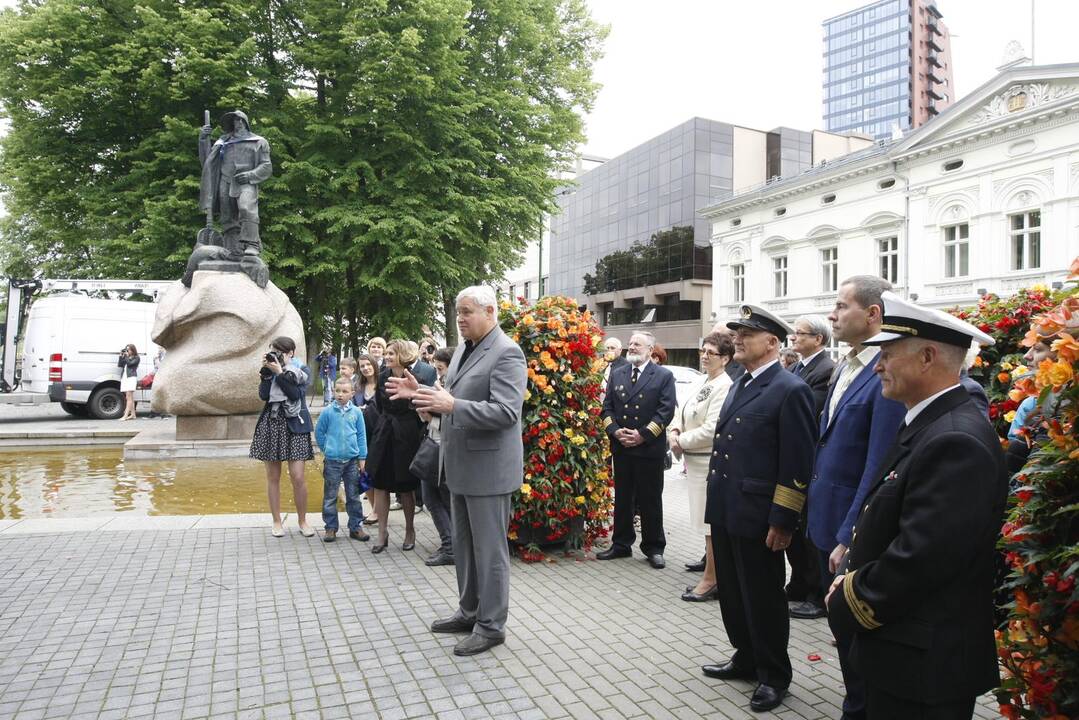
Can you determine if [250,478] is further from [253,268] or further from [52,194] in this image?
[52,194]

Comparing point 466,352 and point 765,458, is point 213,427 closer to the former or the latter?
point 466,352

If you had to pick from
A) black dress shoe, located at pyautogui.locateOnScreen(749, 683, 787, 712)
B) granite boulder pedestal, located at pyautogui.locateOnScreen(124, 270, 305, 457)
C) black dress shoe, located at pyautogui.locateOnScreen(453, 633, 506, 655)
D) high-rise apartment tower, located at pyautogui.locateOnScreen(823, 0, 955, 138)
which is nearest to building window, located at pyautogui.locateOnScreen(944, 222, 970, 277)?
granite boulder pedestal, located at pyautogui.locateOnScreen(124, 270, 305, 457)

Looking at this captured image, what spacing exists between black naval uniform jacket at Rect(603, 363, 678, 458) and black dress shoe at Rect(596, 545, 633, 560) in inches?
34.9

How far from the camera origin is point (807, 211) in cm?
3750

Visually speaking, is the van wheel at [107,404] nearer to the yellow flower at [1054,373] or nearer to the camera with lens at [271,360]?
the camera with lens at [271,360]

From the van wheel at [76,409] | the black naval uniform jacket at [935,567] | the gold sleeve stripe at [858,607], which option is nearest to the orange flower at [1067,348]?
the black naval uniform jacket at [935,567]

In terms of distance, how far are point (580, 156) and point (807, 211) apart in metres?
18.0

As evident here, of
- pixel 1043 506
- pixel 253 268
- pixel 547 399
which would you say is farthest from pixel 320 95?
pixel 1043 506

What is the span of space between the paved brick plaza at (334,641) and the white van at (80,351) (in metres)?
11.3

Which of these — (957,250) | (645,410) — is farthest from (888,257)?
(645,410)

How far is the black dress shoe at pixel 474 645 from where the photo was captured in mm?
4262

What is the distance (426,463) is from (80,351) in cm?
1409

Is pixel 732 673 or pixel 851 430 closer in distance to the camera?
pixel 851 430

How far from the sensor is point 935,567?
2195mm
